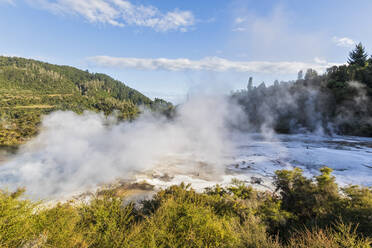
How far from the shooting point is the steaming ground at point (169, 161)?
1088cm

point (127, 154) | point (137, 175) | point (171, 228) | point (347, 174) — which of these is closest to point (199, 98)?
point (127, 154)

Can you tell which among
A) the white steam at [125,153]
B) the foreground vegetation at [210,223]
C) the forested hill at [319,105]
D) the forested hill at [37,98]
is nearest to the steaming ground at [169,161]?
the white steam at [125,153]

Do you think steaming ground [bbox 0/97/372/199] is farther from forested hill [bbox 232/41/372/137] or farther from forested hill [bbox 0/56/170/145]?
forested hill [bbox 0/56/170/145]

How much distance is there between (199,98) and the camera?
74.3ft

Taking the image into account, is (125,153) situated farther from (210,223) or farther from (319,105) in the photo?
(319,105)

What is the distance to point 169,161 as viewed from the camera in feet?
49.0

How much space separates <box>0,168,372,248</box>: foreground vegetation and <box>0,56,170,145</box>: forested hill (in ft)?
102

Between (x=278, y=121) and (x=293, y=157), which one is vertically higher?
(x=278, y=121)

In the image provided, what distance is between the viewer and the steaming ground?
35.7 feet

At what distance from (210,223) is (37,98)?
79178mm

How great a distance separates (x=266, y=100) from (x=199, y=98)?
65.0ft

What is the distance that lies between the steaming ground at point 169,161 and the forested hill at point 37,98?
17.5 m

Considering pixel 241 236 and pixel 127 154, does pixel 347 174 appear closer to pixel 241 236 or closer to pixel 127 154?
pixel 241 236

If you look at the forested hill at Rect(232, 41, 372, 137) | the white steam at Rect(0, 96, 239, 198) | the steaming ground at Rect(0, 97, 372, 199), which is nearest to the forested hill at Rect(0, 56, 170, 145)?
the white steam at Rect(0, 96, 239, 198)
